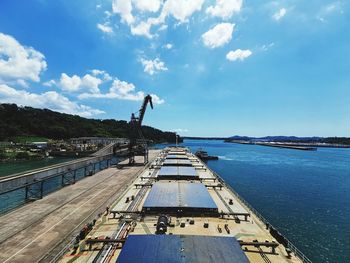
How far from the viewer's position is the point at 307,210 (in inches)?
2130

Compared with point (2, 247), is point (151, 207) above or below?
above

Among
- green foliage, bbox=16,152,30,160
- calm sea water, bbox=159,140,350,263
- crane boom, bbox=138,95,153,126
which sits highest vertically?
crane boom, bbox=138,95,153,126

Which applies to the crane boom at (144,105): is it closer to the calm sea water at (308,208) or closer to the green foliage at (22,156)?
the calm sea water at (308,208)

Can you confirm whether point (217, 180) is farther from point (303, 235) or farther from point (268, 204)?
point (303, 235)

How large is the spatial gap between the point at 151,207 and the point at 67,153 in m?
153

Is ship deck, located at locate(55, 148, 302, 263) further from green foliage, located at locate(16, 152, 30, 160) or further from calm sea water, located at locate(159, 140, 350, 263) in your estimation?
green foliage, located at locate(16, 152, 30, 160)

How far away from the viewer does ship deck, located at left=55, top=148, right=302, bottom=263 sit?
1920 cm

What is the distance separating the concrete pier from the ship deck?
7974 millimetres

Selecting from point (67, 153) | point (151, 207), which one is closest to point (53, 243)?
point (151, 207)

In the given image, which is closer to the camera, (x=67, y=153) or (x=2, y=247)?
(x=2, y=247)

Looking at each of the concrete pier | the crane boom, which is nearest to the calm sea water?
the concrete pier

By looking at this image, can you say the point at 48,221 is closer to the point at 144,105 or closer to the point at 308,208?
the point at 308,208

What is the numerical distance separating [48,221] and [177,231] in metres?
25.2

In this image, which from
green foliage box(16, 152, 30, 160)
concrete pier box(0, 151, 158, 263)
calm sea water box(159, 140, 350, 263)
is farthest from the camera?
green foliage box(16, 152, 30, 160)
